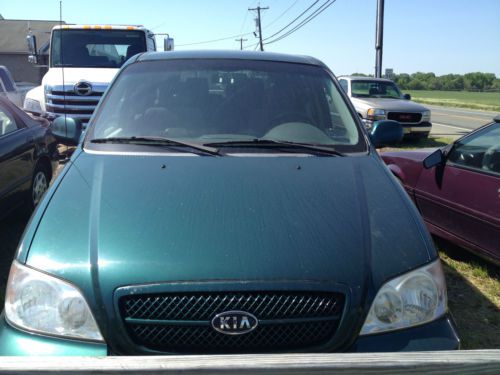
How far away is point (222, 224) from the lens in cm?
226

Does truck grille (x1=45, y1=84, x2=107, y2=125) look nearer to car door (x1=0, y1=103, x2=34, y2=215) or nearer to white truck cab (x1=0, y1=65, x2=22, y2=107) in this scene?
white truck cab (x1=0, y1=65, x2=22, y2=107)

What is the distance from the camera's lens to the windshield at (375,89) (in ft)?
47.1

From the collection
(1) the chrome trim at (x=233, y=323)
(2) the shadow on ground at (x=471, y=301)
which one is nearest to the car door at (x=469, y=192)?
(2) the shadow on ground at (x=471, y=301)

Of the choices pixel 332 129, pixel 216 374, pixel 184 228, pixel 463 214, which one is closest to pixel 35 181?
pixel 332 129

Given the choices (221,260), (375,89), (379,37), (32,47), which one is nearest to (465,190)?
(221,260)

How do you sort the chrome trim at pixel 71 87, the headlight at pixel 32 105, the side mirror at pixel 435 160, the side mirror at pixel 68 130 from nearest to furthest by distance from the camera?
the side mirror at pixel 68 130, the side mirror at pixel 435 160, the chrome trim at pixel 71 87, the headlight at pixel 32 105

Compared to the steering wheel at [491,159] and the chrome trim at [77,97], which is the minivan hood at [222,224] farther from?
the chrome trim at [77,97]

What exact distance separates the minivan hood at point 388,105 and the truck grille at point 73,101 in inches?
255

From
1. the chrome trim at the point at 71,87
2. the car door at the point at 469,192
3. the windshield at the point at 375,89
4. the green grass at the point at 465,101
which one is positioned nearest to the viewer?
the car door at the point at 469,192

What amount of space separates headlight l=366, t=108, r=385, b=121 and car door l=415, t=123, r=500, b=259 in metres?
7.89

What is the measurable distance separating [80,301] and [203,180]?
2.93ft

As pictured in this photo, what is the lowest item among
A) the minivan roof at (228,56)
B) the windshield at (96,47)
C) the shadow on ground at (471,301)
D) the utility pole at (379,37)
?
the shadow on ground at (471,301)

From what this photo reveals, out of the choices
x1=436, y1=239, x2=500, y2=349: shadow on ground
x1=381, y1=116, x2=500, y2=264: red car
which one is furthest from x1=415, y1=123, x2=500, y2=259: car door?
x1=436, y1=239, x2=500, y2=349: shadow on ground

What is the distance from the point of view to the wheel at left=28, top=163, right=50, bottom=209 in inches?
218
